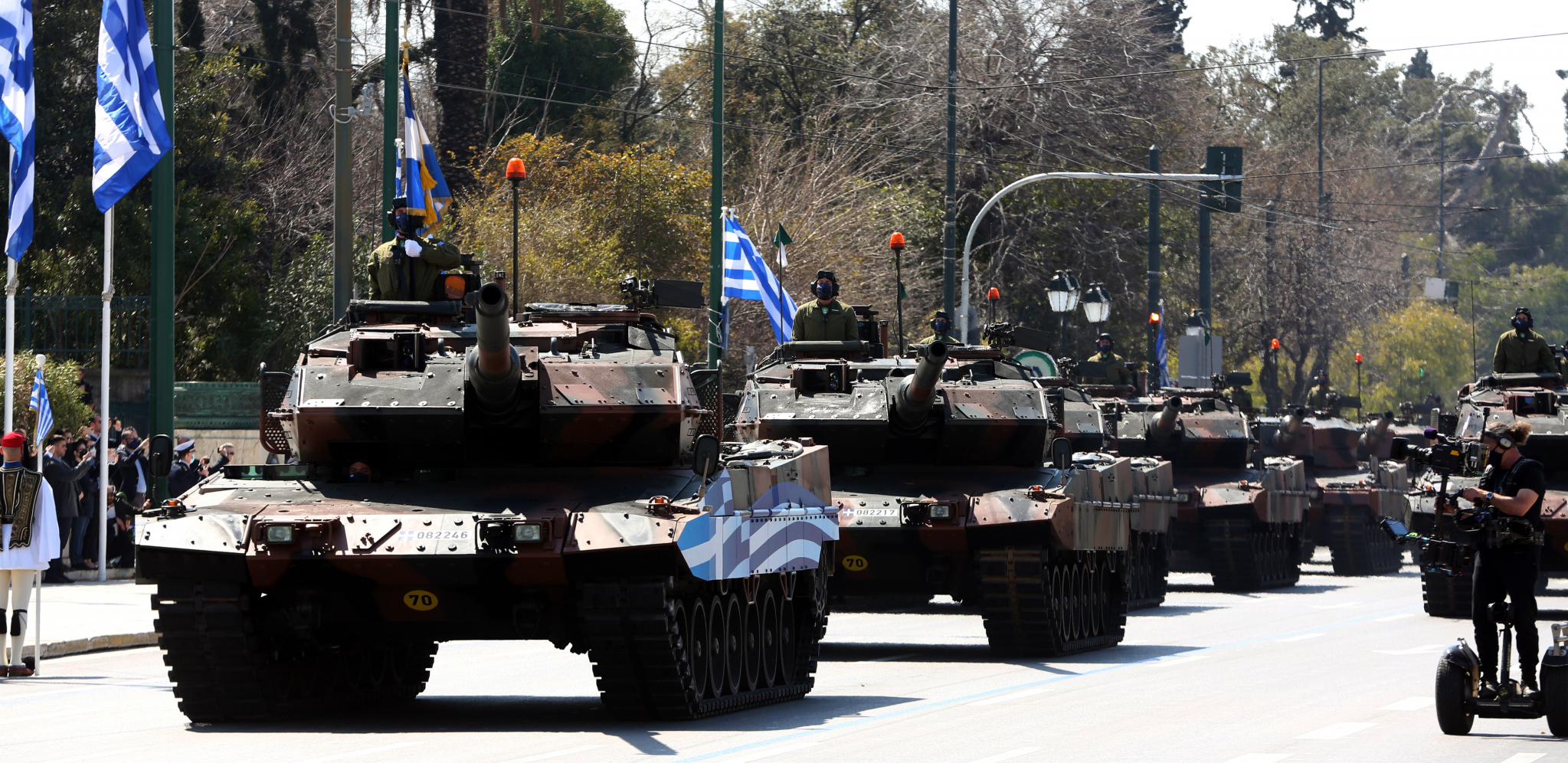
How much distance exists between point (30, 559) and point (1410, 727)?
9.63 m

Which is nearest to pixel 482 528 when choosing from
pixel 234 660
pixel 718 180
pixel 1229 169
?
pixel 234 660

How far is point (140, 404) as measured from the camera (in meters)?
27.0

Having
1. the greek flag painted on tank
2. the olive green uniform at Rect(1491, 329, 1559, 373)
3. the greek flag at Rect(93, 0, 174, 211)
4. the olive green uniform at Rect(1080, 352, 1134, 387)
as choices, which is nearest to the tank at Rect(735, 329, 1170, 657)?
the greek flag painted on tank

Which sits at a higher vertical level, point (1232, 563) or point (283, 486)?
point (283, 486)

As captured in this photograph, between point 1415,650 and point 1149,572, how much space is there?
7294mm

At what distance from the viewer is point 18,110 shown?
63.4 ft

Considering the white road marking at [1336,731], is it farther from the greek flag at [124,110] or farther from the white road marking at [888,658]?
the greek flag at [124,110]

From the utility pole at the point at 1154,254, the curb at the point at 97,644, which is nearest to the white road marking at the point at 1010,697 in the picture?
the curb at the point at 97,644

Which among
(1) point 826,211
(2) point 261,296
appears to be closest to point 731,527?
(2) point 261,296

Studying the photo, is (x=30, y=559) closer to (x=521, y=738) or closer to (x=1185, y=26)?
(x=521, y=738)

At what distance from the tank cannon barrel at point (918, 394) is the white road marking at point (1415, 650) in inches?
168

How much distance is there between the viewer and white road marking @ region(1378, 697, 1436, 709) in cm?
1391

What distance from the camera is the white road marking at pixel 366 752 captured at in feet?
36.4

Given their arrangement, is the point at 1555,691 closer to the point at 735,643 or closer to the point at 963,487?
the point at 735,643
